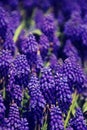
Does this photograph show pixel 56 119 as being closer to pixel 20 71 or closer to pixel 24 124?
pixel 24 124

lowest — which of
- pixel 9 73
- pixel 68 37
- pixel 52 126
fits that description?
pixel 52 126

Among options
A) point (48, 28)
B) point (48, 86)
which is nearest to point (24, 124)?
point (48, 86)

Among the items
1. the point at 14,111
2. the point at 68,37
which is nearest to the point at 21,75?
the point at 14,111

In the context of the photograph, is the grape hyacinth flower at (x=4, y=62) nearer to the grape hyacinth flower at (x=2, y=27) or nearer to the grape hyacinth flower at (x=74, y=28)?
the grape hyacinth flower at (x=2, y=27)

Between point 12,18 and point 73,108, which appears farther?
point 12,18

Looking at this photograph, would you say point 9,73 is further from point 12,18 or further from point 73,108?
point 12,18

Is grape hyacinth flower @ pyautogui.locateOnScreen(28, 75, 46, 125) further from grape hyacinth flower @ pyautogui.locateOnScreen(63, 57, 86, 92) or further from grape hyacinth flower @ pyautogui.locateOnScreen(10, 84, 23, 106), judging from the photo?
grape hyacinth flower @ pyautogui.locateOnScreen(63, 57, 86, 92)

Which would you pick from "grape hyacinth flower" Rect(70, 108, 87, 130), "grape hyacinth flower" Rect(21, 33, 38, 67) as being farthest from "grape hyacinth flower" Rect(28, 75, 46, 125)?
"grape hyacinth flower" Rect(21, 33, 38, 67)
